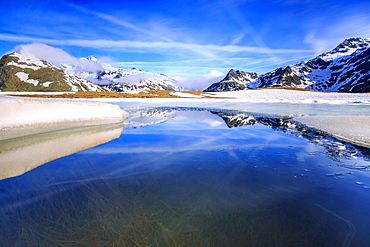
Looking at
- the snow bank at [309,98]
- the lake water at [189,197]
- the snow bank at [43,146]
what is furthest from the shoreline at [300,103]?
the lake water at [189,197]

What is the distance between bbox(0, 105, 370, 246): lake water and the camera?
2373 millimetres

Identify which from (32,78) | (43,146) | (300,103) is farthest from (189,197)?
(32,78)

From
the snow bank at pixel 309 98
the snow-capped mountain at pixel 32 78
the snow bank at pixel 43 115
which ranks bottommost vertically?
the snow bank at pixel 309 98

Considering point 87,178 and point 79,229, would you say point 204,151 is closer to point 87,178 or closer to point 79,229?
point 87,178

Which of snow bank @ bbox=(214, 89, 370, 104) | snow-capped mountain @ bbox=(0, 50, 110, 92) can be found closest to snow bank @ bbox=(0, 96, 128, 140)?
snow bank @ bbox=(214, 89, 370, 104)

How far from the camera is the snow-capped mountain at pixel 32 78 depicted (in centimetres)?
13800

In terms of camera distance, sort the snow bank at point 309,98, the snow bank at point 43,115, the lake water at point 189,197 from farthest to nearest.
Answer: the snow bank at point 309,98 < the snow bank at point 43,115 < the lake water at point 189,197

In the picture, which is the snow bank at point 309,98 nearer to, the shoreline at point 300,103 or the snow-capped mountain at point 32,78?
the shoreline at point 300,103

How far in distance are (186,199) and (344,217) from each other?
2.21 metres

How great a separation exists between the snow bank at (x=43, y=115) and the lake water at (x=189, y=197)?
1.43 m

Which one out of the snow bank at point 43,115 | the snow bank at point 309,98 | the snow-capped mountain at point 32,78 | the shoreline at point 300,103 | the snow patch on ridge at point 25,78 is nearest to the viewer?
the snow bank at point 43,115

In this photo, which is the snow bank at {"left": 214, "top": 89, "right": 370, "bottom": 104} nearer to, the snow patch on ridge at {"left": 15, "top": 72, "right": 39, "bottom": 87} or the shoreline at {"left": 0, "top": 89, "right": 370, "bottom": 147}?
the shoreline at {"left": 0, "top": 89, "right": 370, "bottom": 147}

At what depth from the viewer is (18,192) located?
10.8 ft

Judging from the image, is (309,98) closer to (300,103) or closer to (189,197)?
(300,103)
